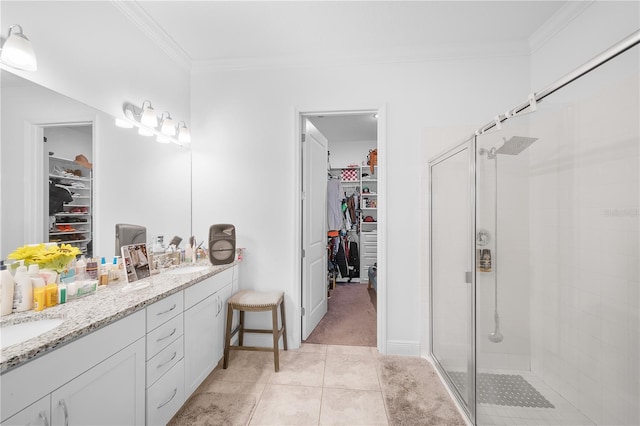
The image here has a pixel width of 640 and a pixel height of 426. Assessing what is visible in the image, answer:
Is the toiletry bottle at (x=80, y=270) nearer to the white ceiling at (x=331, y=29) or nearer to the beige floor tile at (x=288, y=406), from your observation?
the beige floor tile at (x=288, y=406)

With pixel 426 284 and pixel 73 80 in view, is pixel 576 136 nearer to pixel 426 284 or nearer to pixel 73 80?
pixel 426 284

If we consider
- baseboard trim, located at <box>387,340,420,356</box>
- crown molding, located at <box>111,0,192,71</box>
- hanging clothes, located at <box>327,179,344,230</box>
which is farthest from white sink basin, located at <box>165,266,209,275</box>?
hanging clothes, located at <box>327,179,344,230</box>

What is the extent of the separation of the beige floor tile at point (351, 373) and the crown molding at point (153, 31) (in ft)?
9.68

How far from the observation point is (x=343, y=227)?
490cm

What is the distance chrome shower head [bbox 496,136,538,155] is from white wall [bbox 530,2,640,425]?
5 cm

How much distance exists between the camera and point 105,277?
163 centimetres

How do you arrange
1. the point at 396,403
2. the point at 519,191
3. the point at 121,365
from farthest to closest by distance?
1. the point at 396,403
2. the point at 519,191
3. the point at 121,365

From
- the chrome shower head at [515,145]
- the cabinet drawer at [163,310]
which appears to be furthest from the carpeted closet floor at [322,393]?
the chrome shower head at [515,145]

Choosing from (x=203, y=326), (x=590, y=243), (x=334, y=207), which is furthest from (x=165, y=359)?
(x=334, y=207)

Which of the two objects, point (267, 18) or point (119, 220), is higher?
point (267, 18)

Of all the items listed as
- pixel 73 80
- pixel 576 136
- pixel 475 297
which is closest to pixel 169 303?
pixel 73 80

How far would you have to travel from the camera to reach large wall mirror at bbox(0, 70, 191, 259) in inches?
50.3

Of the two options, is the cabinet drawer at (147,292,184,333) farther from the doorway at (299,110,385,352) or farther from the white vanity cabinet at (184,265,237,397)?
the doorway at (299,110,385,352)

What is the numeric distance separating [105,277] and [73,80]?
1.17m
